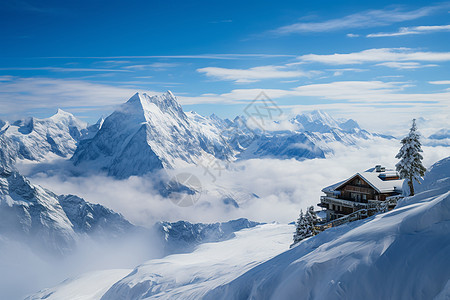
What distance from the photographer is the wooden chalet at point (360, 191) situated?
123ft

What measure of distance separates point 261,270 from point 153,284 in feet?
84.3

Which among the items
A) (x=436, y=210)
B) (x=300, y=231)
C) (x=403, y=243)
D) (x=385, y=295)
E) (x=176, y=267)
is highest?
(x=436, y=210)

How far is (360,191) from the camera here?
39.5m

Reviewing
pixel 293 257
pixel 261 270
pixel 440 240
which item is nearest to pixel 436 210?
pixel 440 240

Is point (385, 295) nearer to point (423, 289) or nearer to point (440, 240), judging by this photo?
point (423, 289)

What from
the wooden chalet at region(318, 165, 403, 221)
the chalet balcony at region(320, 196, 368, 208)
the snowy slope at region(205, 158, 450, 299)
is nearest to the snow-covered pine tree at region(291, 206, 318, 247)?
the chalet balcony at region(320, 196, 368, 208)

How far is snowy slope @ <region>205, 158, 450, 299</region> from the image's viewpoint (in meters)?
12.7

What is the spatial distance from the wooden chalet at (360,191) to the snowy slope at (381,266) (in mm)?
19140

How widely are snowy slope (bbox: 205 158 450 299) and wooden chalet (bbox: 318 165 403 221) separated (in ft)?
62.8

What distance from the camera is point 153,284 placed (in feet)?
144

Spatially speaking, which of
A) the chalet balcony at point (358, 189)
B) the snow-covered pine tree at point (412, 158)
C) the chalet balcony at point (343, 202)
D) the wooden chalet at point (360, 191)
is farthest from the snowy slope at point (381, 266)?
the chalet balcony at point (358, 189)

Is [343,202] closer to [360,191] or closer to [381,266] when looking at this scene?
[360,191]

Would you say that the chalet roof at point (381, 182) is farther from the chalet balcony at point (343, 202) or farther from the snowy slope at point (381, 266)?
the snowy slope at point (381, 266)

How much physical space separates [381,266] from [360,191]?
26.9 meters
